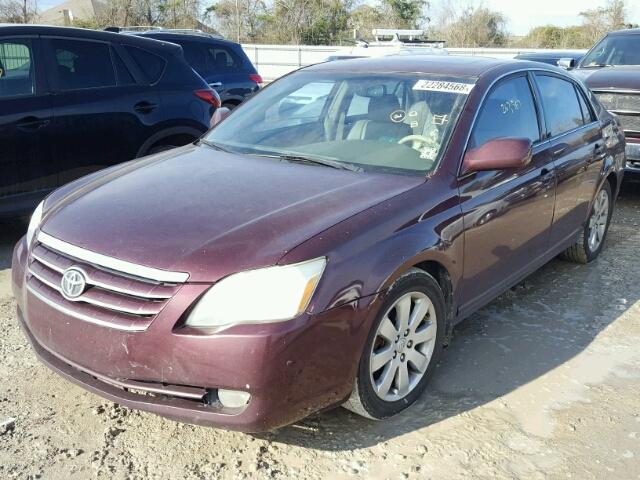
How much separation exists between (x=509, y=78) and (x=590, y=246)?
1891 mm

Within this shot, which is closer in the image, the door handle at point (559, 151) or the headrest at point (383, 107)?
the headrest at point (383, 107)

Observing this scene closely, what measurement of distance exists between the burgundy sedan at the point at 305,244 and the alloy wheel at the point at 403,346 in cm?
1

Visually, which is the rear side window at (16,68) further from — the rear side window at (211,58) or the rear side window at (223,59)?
the rear side window at (223,59)

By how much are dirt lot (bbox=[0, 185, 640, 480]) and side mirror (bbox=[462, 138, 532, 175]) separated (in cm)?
108

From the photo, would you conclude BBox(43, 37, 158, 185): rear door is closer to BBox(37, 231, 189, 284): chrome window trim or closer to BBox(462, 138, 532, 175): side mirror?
BBox(37, 231, 189, 284): chrome window trim

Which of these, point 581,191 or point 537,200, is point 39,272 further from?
point 581,191

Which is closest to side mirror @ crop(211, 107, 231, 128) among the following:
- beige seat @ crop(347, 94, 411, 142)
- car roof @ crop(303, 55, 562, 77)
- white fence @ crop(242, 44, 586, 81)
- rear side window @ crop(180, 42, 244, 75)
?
car roof @ crop(303, 55, 562, 77)

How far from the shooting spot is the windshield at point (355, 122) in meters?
3.61

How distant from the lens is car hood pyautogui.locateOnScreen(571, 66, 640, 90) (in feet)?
23.6

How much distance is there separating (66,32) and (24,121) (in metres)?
0.93

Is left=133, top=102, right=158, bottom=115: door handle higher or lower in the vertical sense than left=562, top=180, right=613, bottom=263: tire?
higher

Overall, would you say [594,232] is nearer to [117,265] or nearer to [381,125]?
[381,125]

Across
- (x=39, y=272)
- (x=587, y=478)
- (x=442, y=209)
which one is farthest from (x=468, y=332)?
(x=39, y=272)

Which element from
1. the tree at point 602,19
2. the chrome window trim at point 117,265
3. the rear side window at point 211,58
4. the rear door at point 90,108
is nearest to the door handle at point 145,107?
the rear door at point 90,108
